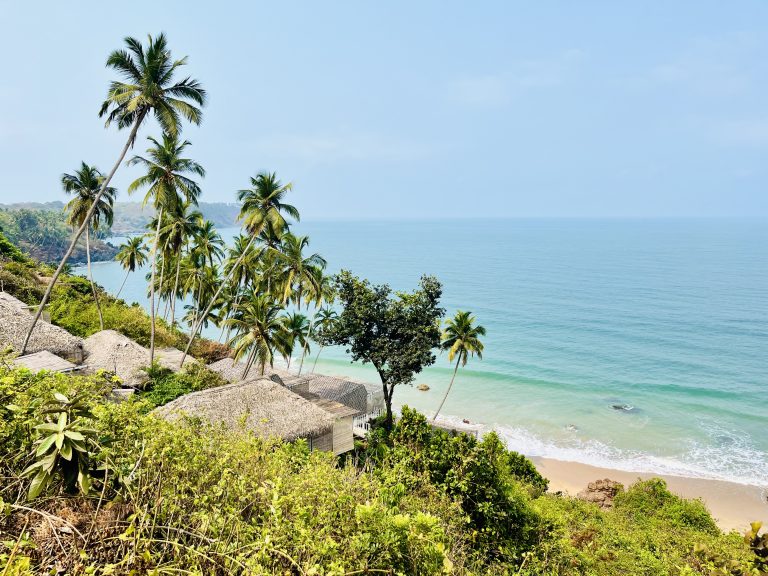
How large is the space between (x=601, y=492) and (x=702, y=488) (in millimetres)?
6721

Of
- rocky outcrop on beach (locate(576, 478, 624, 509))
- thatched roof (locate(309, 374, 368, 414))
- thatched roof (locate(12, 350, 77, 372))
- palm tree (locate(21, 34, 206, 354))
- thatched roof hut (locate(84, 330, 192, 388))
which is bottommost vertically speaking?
rocky outcrop on beach (locate(576, 478, 624, 509))

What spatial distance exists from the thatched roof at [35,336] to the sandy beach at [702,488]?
73.9 ft

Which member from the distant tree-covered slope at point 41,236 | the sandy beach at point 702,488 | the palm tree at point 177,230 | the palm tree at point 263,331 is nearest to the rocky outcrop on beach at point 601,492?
the sandy beach at point 702,488

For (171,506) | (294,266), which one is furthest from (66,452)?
(294,266)

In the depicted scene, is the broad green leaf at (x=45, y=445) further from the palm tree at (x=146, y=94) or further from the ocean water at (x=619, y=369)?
the ocean water at (x=619, y=369)

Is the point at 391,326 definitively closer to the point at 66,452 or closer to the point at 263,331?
the point at 263,331

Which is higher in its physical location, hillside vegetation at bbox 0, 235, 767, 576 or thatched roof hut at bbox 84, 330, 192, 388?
hillside vegetation at bbox 0, 235, 767, 576

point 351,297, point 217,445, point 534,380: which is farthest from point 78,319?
point 534,380

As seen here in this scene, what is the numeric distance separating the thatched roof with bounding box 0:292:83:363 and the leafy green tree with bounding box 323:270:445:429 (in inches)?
412

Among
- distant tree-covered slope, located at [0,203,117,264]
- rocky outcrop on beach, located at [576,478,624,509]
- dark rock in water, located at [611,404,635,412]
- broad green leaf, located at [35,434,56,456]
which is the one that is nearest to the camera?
broad green leaf, located at [35,434,56,456]

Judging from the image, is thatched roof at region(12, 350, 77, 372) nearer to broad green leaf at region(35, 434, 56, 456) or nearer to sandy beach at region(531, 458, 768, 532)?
broad green leaf at region(35, 434, 56, 456)

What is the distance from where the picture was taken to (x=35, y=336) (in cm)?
1792

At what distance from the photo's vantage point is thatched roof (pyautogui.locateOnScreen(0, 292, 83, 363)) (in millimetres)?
17356

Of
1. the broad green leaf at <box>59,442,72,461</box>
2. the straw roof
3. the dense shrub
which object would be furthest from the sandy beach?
the broad green leaf at <box>59,442,72,461</box>
